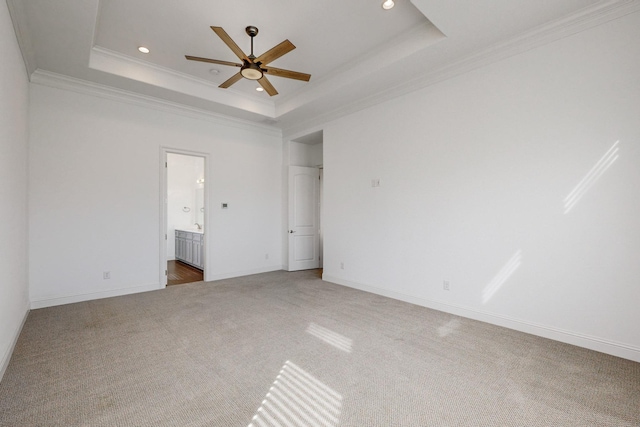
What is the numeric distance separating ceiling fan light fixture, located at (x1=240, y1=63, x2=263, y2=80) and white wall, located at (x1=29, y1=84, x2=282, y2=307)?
2465 millimetres

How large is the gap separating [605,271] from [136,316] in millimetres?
4945

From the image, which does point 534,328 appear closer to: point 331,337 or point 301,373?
point 331,337

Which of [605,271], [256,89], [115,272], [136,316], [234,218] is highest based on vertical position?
[256,89]

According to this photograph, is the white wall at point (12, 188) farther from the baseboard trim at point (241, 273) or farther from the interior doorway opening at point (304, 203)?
the interior doorway opening at point (304, 203)

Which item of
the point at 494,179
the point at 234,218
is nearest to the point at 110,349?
the point at 234,218

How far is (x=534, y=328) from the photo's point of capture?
306 cm

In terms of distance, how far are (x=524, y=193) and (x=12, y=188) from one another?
199 inches

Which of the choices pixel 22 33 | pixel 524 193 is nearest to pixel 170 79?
pixel 22 33

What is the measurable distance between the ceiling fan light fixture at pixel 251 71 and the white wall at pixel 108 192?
247 centimetres

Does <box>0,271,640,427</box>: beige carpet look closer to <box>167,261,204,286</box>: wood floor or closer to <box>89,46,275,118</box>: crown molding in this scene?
<box>167,261,204,286</box>: wood floor

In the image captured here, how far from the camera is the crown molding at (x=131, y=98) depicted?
156 inches

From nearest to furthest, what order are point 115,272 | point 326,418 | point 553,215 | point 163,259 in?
point 326,418 → point 553,215 → point 115,272 → point 163,259

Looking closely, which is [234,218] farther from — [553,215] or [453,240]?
[553,215]

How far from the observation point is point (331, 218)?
5465 mm
